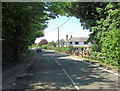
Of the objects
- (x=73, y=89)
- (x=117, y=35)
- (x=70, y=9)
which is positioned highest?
(x=70, y=9)

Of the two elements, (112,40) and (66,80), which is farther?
(112,40)

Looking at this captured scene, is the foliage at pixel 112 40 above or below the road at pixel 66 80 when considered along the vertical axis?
above

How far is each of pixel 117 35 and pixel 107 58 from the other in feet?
9.61

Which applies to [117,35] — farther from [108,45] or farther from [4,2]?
[4,2]

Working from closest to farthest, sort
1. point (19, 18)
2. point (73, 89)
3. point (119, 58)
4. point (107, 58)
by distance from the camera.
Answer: point (73, 89), point (119, 58), point (19, 18), point (107, 58)

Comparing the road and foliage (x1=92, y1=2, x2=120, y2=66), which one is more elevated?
foliage (x1=92, y1=2, x2=120, y2=66)

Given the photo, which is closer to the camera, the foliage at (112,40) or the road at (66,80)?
the road at (66,80)

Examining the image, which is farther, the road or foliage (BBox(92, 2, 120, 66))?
foliage (BBox(92, 2, 120, 66))

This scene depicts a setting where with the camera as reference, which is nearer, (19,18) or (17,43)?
(19,18)

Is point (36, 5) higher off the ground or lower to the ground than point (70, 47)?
higher

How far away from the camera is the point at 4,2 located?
29.3 ft

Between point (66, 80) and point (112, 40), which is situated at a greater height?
point (112, 40)

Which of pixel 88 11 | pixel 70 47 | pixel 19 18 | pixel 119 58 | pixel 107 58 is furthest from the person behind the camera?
pixel 70 47

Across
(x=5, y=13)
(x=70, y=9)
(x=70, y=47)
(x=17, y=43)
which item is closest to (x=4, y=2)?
(x=5, y=13)
